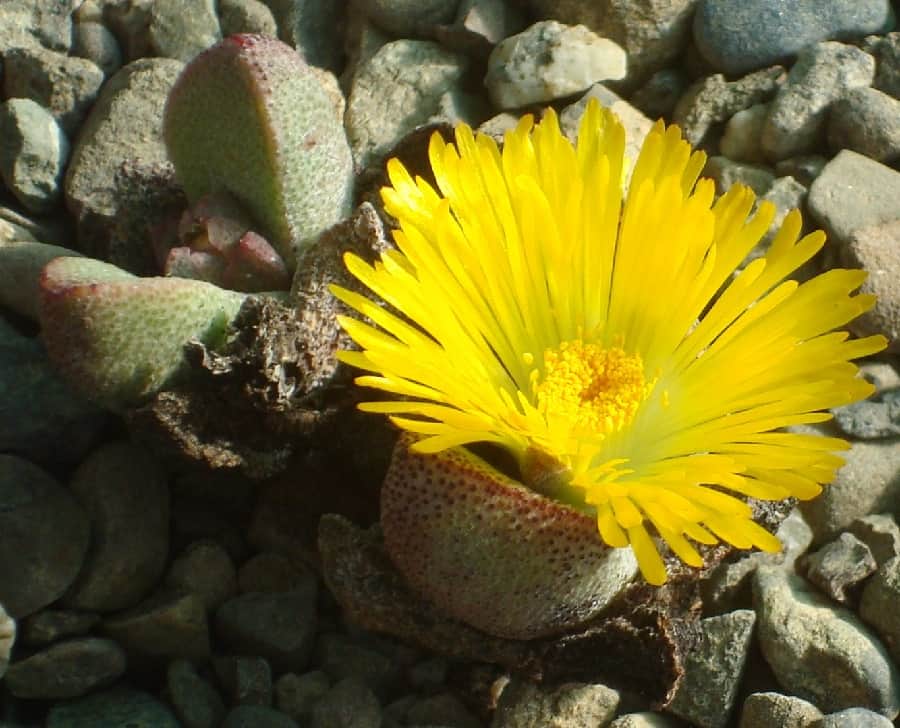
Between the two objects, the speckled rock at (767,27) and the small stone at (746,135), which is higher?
the speckled rock at (767,27)

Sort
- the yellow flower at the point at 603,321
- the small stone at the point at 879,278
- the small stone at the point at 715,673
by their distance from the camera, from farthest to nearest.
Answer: the small stone at the point at 879,278
the small stone at the point at 715,673
the yellow flower at the point at 603,321

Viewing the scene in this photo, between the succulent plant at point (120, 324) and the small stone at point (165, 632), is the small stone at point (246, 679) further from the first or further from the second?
the succulent plant at point (120, 324)

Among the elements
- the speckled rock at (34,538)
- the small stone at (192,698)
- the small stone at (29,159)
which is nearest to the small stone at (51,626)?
the speckled rock at (34,538)

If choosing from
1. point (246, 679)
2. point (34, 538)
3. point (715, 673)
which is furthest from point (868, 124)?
point (34, 538)

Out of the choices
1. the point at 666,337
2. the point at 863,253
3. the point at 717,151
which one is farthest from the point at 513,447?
the point at 717,151

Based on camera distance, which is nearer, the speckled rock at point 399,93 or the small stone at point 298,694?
the small stone at point 298,694

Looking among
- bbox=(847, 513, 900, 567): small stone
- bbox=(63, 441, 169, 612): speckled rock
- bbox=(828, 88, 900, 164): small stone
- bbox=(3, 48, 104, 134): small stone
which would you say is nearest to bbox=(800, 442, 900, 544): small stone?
bbox=(847, 513, 900, 567): small stone

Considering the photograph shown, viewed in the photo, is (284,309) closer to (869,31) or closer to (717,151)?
(717,151)
